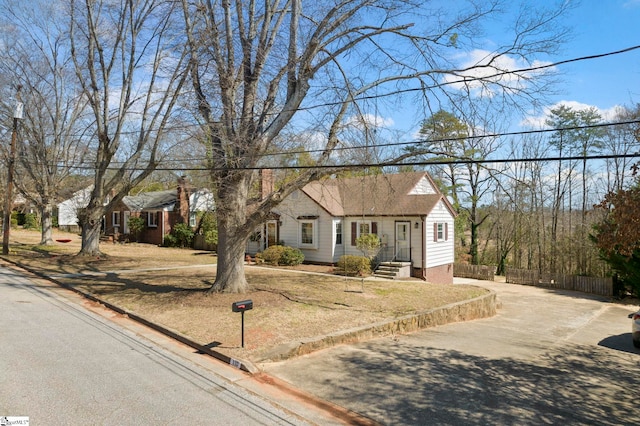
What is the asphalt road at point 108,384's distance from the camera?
5.32 meters

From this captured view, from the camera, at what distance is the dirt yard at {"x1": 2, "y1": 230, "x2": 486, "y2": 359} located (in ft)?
31.2

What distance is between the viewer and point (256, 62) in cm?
1217

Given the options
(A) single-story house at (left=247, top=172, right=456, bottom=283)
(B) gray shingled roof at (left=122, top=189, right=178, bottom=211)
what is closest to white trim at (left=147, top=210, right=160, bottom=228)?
(B) gray shingled roof at (left=122, top=189, right=178, bottom=211)

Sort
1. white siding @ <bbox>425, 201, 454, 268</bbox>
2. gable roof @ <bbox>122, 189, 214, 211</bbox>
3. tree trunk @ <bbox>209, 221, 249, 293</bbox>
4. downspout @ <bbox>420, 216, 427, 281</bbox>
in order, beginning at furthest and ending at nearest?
1. gable roof @ <bbox>122, 189, 214, 211</bbox>
2. white siding @ <bbox>425, 201, 454, 268</bbox>
3. downspout @ <bbox>420, 216, 427, 281</bbox>
4. tree trunk @ <bbox>209, 221, 249, 293</bbox>

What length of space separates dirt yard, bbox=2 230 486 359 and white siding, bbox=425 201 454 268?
4.93m

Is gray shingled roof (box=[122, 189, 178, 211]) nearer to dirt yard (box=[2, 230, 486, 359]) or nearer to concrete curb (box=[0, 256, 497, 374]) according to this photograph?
dirt yard (box=[2, 230, 486, 359])

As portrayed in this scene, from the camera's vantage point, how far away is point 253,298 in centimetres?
1221

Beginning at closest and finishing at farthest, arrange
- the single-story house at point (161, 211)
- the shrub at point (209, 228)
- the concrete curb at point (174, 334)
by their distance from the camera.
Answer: the concrete curb at point (174, 334) < the shrub at point (209, 228) < the single-story house at point (161, 211)

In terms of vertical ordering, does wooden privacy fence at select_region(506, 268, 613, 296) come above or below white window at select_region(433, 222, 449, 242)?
below

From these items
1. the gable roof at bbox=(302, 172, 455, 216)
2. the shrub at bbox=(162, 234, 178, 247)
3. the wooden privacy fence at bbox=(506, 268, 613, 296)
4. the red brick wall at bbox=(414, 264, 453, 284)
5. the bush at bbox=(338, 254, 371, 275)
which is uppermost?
the gable roof at bbox=(302, 172, 455, 216)

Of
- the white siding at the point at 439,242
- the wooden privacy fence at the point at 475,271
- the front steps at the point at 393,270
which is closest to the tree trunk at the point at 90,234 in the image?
the front steps at the point at 393,270

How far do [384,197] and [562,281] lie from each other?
533 inches

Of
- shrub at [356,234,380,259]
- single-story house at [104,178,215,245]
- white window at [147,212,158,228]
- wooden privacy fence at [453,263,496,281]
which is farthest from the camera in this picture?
white window at [147,212,158,228]

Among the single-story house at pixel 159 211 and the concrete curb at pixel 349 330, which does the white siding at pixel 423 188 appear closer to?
the concrete curb at pixel 349 330
